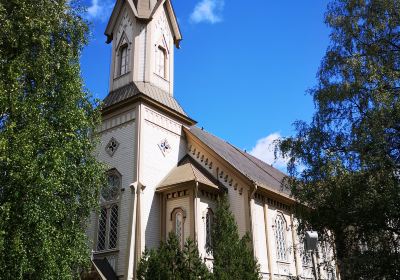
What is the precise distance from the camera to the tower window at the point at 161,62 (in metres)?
24.5

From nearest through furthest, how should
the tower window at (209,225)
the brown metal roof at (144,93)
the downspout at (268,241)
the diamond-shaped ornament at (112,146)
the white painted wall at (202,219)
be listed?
the white painted wall at (202,219), the tower window at (209,225), the downspout at (268,241), the diamond-shaped ornament at (112,146), the brown metal roof at (144,93)

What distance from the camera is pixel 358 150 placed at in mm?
14133

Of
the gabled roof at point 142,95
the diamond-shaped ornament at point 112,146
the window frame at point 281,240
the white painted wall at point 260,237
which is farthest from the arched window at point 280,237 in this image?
the diamond-shaped ornament at point 112,146

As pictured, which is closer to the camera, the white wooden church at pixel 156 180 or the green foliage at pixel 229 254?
the green foliage at pixel 229 254

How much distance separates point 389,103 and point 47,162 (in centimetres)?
1055

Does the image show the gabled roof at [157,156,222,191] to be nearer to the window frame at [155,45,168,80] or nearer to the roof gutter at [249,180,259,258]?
the roof gutter at [249,180,259,258]

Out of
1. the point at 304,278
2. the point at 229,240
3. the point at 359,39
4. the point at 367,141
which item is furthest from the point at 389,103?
the point at 304,278

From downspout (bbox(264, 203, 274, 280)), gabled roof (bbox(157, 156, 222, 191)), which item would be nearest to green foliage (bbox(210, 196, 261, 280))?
gabled roof (bbox(157, 156, 222, 191))

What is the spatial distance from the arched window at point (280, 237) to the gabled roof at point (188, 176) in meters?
4.21

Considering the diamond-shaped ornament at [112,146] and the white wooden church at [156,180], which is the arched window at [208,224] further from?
the diamond-shaped ornament at [112,146]

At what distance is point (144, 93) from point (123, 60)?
4096 millimetres

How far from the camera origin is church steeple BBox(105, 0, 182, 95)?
23.8 m

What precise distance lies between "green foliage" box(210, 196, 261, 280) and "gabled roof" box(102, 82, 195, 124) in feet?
25.9

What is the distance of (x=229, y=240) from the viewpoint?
15.7m
